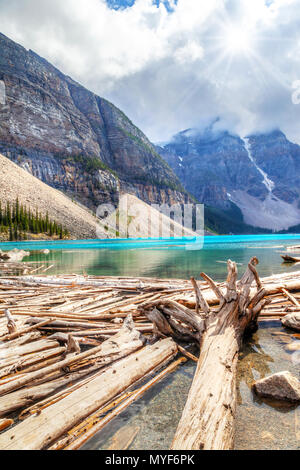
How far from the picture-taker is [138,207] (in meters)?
189

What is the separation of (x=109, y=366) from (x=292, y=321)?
6.03 metres

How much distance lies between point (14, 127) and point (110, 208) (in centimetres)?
8161

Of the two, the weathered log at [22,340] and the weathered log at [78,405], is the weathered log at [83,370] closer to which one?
the weathered log at [78,405]

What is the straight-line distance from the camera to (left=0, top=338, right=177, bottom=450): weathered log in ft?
9.75

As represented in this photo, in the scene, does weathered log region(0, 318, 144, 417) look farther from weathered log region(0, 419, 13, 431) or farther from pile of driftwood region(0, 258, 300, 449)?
weathered log region(0, 419, 13, 431)

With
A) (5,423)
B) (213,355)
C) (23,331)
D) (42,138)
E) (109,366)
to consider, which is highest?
(42,138)

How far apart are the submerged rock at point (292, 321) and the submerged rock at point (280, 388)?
3597 mm

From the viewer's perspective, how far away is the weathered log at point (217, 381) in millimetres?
2971

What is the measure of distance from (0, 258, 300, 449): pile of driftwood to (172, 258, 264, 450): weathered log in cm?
1

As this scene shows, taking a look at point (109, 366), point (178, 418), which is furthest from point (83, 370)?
point (178, 418)

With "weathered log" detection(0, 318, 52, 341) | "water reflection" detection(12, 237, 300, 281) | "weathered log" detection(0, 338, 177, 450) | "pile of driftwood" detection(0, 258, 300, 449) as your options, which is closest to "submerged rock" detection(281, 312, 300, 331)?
"pile of driftwood" detection(0, 258, 300, 449)

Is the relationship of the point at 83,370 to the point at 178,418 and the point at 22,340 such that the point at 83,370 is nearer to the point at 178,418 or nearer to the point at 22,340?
the point at 178,418

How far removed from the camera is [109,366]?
15.9 ft
